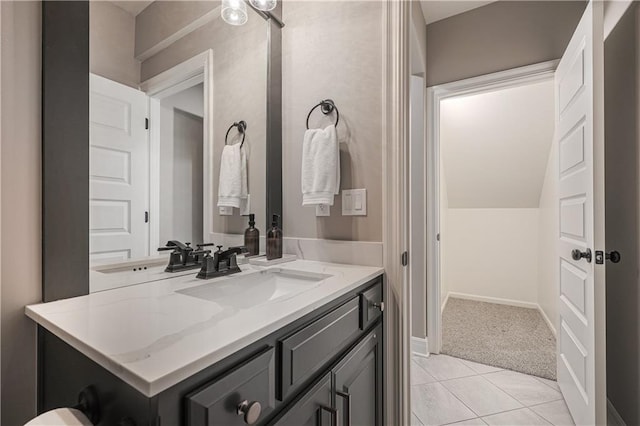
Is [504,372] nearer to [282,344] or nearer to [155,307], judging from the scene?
[282,344]

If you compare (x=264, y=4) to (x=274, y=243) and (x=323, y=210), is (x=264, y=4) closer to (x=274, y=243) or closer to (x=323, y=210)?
(x=323, y=210)

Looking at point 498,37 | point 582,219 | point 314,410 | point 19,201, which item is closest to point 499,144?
point 498,37

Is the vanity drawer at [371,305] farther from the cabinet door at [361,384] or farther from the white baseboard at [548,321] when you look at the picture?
the white baseboard at [548,321]

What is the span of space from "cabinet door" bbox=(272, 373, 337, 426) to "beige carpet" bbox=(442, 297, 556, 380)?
1895 millimetres

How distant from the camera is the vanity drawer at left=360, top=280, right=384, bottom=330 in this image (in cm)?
103

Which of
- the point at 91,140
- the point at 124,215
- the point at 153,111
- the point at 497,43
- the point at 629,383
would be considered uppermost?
the point at 497,43

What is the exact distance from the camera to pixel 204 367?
0.47 metres

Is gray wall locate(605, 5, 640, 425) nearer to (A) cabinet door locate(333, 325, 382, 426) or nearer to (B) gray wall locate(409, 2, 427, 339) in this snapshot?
(B) gray wall locate(409, 2, 427, 339)

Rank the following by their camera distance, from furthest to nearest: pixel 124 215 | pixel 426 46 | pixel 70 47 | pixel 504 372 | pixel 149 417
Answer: pixel 426 46, pixel 504 372, pixel 124 215, pixel 70 47, pixel 149 417

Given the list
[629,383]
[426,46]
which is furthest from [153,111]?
[629,383]

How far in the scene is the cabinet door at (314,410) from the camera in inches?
26.8

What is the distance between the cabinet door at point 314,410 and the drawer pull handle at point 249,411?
12 centimetres

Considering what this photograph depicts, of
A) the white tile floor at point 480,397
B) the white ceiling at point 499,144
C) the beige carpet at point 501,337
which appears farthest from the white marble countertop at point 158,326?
the white ceiling at point 499,144

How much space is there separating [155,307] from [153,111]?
27.2 inches
